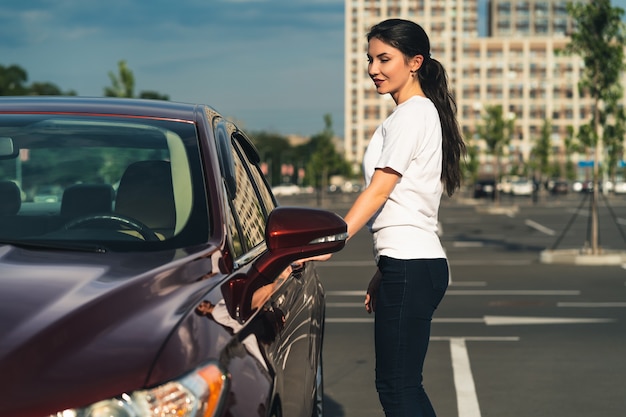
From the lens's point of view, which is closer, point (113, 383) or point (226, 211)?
point (113, 383)

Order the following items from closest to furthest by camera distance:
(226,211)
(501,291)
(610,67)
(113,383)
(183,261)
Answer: (113,383), (183,261), (226,211), (501,291), (610,67)

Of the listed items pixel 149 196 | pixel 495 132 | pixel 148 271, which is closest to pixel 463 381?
pixel 149 196

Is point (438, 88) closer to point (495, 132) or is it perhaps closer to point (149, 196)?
point (149, 196)

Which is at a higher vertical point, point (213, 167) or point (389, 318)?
point (213, 167)

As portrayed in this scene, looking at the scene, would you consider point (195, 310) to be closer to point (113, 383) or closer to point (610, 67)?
point (113, 383)

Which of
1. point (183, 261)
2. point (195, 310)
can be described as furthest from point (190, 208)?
point (195, 310)

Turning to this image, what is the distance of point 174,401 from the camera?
255 centimetres

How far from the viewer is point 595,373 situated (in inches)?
356

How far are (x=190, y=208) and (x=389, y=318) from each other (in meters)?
1.06

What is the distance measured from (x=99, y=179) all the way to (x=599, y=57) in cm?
2031

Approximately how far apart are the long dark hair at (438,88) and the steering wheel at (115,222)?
4.29ft

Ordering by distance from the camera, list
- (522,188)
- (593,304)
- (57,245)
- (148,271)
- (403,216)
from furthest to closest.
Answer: (522,188) → (593,304) → (403,216) → (57,245) → (148,271)

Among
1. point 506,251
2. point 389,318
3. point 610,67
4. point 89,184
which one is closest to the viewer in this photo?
point 89,184

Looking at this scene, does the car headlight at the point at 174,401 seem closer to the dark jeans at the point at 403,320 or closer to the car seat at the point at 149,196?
the car seat at the point at 149,196
